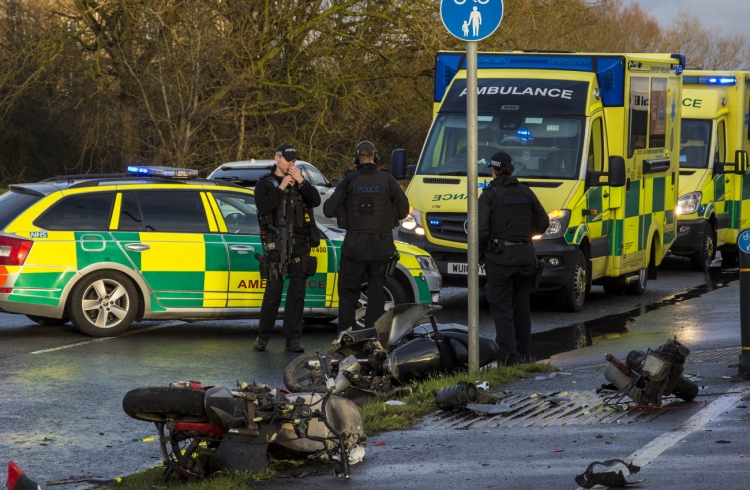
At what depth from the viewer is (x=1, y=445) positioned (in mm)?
6418

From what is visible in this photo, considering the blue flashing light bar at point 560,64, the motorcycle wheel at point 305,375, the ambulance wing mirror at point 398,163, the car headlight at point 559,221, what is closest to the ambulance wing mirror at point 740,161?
the blue flashing light bar at point 560,64

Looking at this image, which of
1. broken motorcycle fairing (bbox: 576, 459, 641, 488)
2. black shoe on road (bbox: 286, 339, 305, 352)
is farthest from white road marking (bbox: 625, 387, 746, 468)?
black shoe on road (bbox: 286, 339, 305, 352)

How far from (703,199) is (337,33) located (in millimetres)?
9647

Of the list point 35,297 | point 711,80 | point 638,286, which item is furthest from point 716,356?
point 711,80

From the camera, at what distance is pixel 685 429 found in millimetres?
6324

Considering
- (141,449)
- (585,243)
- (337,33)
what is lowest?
(141,449)

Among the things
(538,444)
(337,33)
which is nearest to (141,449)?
(538,444)

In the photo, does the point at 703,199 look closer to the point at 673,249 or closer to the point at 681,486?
the point at 673,249

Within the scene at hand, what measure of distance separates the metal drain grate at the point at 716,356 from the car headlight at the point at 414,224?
3921 mm

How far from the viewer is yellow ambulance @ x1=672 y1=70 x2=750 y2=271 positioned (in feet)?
58.2

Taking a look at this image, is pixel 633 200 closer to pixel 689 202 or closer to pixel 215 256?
pixel 689 202

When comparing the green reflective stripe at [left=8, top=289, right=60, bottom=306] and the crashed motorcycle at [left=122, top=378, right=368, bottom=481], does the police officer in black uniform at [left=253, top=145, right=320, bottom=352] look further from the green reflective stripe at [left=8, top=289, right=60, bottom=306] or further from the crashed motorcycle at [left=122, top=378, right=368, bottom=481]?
the crashed motorcycle at [left=122, top=378, right=368, bottom=481]

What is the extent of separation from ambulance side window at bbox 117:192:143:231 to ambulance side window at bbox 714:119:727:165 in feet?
34.9

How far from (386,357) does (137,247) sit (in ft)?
11.5
